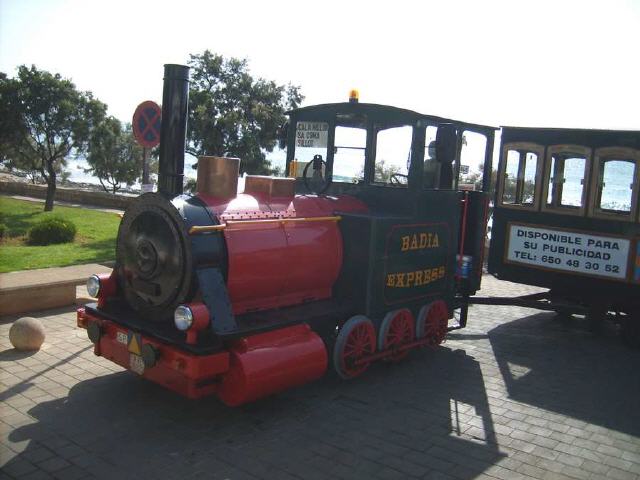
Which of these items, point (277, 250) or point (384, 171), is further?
point (384, 171)

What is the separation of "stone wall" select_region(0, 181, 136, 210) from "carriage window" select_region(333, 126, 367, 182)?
15.3m

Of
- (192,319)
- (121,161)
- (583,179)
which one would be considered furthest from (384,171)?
(121,161)

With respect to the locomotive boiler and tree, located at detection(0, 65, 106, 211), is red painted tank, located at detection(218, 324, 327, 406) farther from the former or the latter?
tree, located at detection(0, 65, 106, 211)

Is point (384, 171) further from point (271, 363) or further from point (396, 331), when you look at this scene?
point (271, 363)

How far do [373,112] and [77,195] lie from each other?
20.1 meters

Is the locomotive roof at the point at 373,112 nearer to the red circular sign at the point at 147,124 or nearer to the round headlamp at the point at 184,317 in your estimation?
the red circular sign at the point at 147,124

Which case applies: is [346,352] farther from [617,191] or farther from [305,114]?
[617,191]

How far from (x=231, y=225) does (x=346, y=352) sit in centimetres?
190

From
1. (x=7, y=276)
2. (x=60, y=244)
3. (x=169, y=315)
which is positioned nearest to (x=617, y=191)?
(x=169, y=315)

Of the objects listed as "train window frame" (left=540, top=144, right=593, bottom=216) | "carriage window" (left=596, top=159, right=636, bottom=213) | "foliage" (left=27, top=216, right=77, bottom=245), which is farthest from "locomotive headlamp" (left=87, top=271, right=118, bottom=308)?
"foliage" (left=27, top=216, right=77, bottom=245)

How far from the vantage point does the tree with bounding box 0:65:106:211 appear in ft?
58.0

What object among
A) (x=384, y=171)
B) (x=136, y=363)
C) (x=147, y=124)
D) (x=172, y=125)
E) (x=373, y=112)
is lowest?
(x=136, y=363)

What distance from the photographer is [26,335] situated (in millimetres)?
6273

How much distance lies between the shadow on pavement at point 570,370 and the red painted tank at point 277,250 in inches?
97.6
